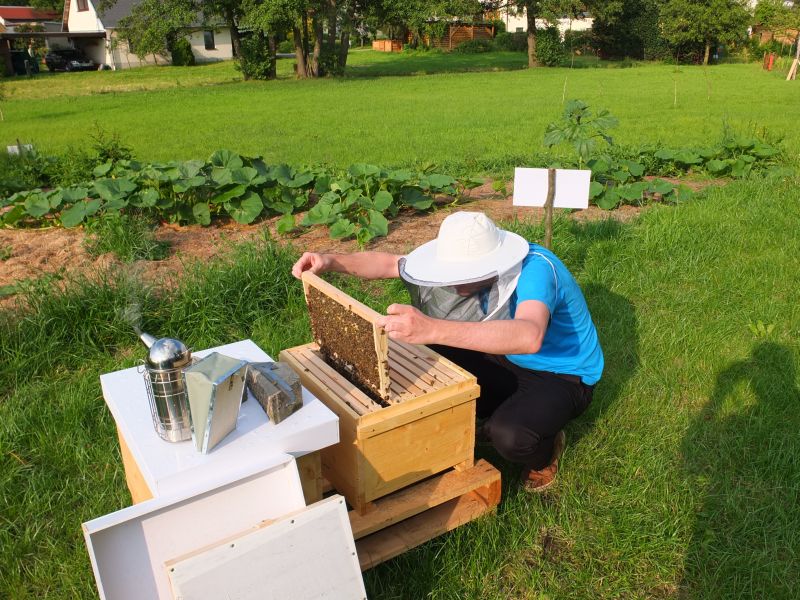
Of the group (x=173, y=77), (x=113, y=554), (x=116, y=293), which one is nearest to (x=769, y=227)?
(x=116, y=293)

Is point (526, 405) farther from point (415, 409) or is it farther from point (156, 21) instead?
point (156, 21)

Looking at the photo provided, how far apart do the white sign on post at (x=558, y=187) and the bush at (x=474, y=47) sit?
4760 cm

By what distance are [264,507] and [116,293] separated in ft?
9.34

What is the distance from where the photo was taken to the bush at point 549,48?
36.1m

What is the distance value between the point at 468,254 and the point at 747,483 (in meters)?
1.76

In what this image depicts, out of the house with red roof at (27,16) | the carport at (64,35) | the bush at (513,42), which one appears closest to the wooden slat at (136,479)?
the bush at (513,42)

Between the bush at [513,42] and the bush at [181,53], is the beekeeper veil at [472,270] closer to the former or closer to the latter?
the bush at [181,53]

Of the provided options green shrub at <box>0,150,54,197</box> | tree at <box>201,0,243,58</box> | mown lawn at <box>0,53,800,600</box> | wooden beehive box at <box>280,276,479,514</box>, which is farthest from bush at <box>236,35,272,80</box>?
wooden beehive box at <box>280,276,479,514</box>

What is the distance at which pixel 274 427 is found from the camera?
222 centimetres

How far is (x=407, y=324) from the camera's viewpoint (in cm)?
248

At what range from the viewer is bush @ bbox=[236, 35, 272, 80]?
29422 mm

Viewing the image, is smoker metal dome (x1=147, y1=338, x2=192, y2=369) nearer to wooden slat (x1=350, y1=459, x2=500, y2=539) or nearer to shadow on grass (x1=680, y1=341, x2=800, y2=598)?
→ wooden slat (x1=350, y1=459, x2=500, y2=539)

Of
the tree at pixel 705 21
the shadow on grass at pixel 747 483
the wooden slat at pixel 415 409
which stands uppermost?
the tree at pixel 705 21

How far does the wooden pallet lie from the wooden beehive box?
0.05 m
